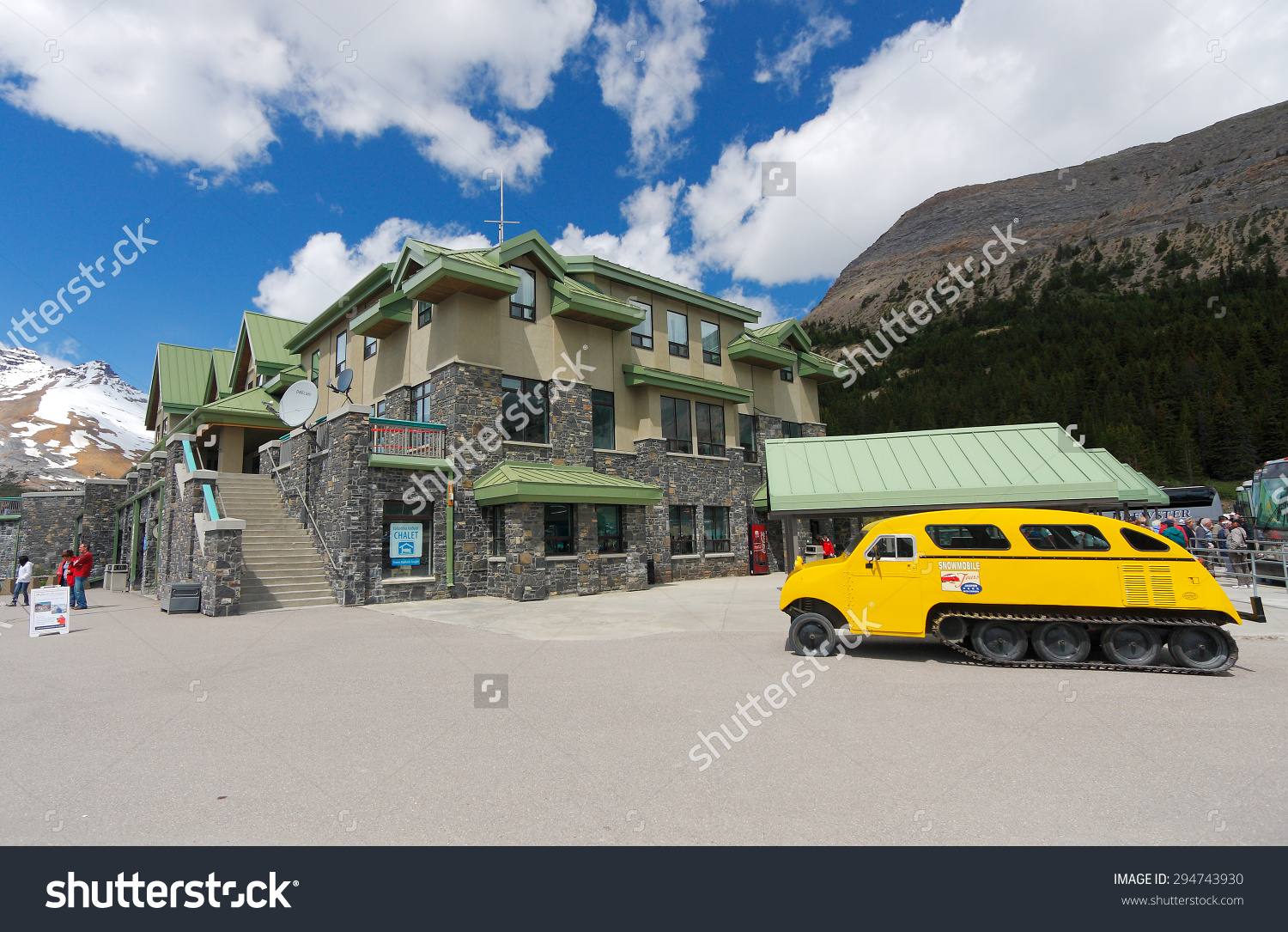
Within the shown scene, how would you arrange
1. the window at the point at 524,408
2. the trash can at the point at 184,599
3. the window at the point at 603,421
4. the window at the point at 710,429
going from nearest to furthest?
the trash can at the point at 184,599 → the window at the point at 524,408 → the window at the point at 603,421 → the window at the point at 710,429

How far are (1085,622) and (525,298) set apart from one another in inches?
730

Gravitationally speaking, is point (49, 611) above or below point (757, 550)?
below

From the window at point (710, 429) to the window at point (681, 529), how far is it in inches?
100

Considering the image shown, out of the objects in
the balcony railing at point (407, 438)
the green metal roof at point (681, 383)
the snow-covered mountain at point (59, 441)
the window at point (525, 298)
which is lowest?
the balcony railing at point (407, 438)

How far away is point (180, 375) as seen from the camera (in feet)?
110

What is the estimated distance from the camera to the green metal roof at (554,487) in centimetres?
1836

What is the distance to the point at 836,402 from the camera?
94.5m

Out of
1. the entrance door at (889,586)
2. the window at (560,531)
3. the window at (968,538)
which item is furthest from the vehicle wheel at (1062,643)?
the window at (560,531)

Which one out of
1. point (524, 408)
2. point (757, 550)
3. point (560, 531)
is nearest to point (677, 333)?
point (524, 408)

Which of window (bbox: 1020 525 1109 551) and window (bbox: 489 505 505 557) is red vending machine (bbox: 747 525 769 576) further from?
window (bbox: 1020 525 1109 551)

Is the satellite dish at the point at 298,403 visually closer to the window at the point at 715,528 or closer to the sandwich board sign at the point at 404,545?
the sandwich board sign at the point at 404,545

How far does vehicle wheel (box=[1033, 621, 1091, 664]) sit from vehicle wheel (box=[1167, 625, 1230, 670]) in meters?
0.97

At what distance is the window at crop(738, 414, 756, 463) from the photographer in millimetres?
29297

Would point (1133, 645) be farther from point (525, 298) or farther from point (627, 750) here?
point (525, 298)
